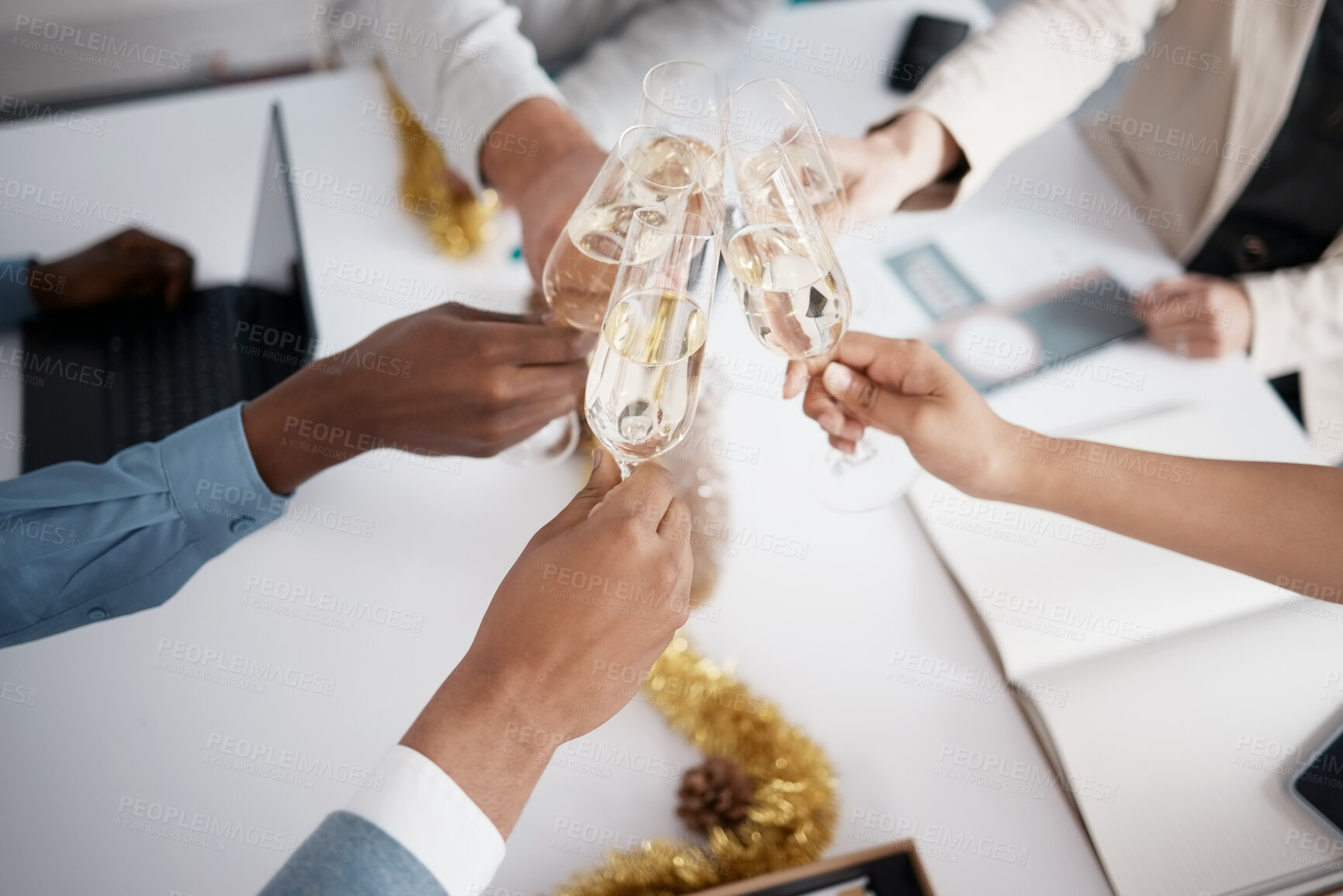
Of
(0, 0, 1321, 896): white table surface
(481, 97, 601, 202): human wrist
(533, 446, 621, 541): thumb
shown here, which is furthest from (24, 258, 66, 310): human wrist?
(533, 446, 621, 541): thumb

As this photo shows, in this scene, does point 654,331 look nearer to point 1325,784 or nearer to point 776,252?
point 776,252

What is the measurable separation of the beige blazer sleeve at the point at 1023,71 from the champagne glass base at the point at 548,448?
0.61 m

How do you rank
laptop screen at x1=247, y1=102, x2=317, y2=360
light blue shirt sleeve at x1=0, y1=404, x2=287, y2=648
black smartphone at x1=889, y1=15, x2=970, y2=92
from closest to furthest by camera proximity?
light blue shirt sleeve at x1=0, y1=404, x2=287, y2=648
laptop screen at x1=247, y1=102, x2=317, y2=360
black smartphone at x1=889, y1=15, x2=970, y2=92

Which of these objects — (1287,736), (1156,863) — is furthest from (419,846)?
(1287,736)

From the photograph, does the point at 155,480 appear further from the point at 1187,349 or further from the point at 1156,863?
the point at 1187,349

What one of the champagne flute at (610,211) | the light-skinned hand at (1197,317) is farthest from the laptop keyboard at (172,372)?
the light-skinned hand at (1197,317)

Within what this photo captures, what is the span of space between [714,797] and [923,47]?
1161 millimetres

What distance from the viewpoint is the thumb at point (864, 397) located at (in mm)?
853

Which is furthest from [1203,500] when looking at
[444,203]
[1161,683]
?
[444,203]

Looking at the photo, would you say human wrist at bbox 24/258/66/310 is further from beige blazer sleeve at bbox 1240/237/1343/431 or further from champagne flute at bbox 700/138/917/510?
beige blazer sleeve at bbox 1240/237/1343/431

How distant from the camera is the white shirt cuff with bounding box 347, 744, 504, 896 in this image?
1.82 feet

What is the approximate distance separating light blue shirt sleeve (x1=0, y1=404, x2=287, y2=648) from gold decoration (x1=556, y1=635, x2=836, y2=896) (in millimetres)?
446

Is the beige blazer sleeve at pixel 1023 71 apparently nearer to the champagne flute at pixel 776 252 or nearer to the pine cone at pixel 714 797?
the champagne flute at pixel 776 252

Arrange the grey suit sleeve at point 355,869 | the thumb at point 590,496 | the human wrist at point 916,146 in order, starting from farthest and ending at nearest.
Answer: the human wrist at point 916,146 < the thumb at point 590,496 < the grey suit sleeve at point 355,869
